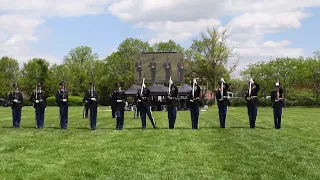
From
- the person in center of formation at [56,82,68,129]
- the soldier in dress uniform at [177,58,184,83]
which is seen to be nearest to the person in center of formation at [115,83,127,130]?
the person in center of formation at [56,82,68,129]

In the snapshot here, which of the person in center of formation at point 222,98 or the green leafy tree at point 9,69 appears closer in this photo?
the person in center of formation at point 222,98

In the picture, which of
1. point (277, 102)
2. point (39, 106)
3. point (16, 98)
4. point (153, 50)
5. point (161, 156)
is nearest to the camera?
point (161, 156)

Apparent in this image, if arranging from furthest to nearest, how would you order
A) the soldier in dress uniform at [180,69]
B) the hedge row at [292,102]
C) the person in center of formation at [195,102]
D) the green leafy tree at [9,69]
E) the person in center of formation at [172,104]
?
the green leafy tree at [9,69] < the hedge row at [292,102] < the soldier in dress uniform at [180,69] < the person in center of formation at [172,104] < the person in center of formation at [195,102]

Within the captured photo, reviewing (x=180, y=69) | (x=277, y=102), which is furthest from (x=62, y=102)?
(x=180, y=69)

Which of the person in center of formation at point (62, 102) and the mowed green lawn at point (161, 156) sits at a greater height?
the person in center of formation at point (62, 102)

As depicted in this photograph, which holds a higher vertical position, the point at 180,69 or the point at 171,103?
the point at 180,69

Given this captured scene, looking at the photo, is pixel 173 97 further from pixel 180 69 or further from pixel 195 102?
pixel 180 69

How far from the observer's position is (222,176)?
927 cm

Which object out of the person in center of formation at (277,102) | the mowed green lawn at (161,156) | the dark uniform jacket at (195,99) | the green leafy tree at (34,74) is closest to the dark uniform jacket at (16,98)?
the mowed green lawn at (161,156)

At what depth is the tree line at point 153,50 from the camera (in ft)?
249

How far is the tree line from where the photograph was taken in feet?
249

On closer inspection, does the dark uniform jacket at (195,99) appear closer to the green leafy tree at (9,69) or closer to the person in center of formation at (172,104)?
the person in center of formation at (172,104)

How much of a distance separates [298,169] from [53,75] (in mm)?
88414

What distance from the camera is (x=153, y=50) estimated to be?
297ft
